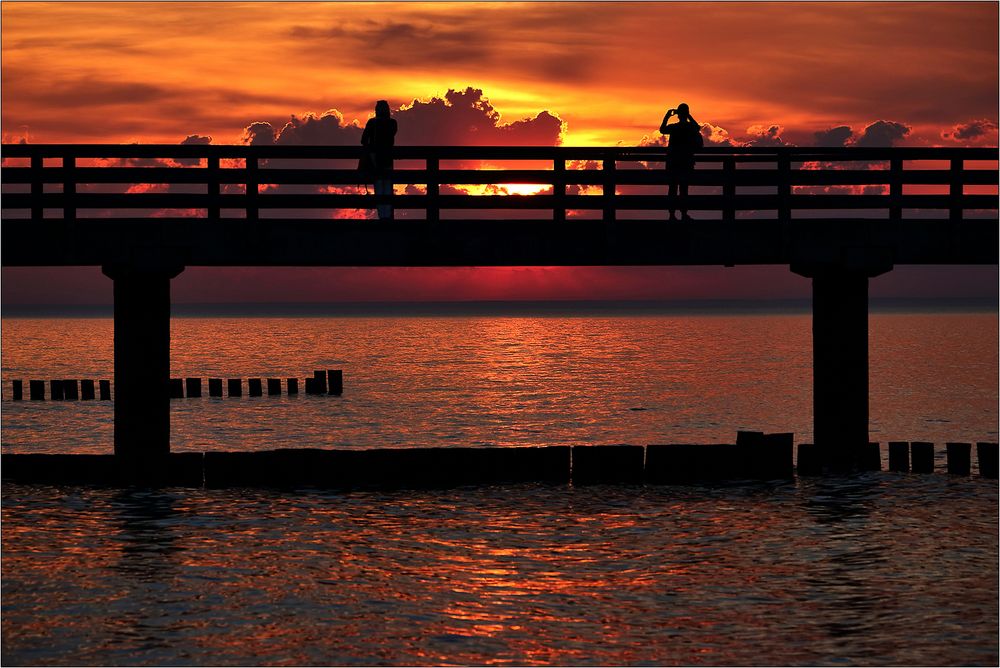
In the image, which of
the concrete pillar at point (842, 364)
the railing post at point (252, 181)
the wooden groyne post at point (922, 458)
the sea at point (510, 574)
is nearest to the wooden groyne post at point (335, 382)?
the sea at point (510, 574)

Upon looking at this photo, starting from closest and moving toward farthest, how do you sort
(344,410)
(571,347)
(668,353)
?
(344,410) < (668,353) < (571,347)

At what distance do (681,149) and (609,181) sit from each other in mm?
1314

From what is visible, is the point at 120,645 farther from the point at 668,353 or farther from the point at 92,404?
the point at 668,353

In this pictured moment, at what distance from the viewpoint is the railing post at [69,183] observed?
861 inches

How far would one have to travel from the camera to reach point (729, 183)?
23.4 metres

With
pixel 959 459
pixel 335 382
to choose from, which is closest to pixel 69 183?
pixel 959 459

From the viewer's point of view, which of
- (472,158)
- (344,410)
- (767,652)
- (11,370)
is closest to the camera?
(767,652)

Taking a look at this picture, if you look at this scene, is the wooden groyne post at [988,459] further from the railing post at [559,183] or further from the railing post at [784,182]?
the railing post at [559,183]

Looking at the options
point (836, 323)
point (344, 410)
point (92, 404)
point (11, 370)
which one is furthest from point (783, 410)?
point (11, 370)

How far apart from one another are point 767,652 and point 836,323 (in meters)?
11.8

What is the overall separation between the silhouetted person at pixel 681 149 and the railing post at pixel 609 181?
900mm

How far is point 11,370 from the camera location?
8856 cm

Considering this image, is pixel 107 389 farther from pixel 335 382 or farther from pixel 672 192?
pixel 672 192

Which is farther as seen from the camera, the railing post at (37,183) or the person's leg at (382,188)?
the person's leg at (382,188)
